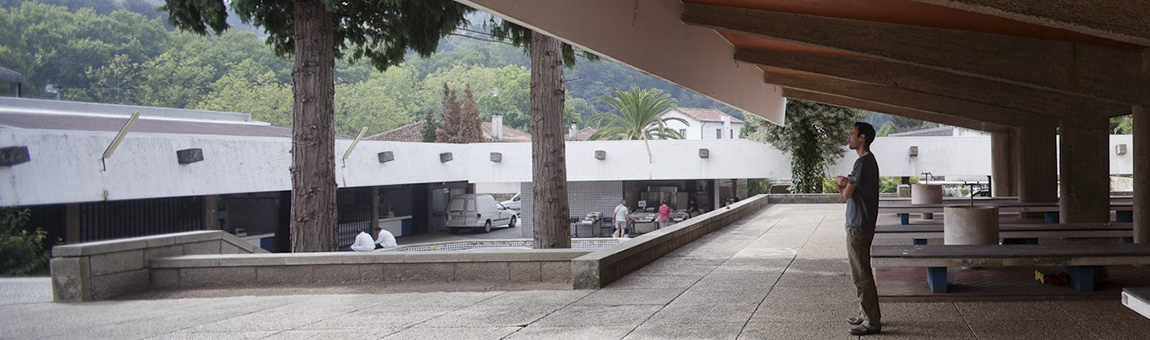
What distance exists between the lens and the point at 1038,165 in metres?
18.0

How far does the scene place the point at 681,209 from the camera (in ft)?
136

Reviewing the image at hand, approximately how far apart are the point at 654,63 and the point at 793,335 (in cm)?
379

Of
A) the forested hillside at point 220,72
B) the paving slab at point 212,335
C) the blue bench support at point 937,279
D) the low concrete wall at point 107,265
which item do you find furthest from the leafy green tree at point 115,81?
the blue bench support at point 937,279

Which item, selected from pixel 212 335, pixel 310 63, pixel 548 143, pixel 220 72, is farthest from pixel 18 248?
pixel 220 72

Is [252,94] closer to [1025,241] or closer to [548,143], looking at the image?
[548,143]

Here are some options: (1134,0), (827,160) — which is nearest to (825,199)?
(827,160)

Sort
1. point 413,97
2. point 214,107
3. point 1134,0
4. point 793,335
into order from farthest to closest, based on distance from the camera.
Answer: point 413,97 < point 214,107 < point 793,335 < point 1134,0

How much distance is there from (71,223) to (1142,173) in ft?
65.0

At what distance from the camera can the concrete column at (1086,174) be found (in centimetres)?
1395

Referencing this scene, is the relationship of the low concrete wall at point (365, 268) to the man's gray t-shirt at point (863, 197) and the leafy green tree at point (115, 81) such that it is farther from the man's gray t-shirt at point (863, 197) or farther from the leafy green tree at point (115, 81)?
the leafy green tree at point (115, 81)

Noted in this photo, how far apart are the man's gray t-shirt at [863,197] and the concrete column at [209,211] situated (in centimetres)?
2197

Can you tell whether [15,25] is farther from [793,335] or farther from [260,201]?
[793,335]

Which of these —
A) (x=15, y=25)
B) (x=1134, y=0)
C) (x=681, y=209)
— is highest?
(x=15, y=25)

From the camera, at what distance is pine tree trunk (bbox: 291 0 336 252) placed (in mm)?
Answer: 14555
